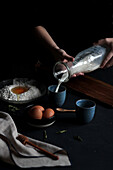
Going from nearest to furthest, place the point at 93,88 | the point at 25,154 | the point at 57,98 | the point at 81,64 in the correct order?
the point at 25,154 → the point at 57,98 → the point at 81,64 → the point at 93,88

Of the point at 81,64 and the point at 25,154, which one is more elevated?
the point at 81,64

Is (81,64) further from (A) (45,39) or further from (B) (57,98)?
(A) (45,39)

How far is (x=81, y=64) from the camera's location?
168 centimetres

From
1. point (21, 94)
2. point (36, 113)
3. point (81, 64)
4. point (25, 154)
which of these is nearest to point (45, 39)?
point (81, 64)

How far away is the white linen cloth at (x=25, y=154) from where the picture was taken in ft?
3.36

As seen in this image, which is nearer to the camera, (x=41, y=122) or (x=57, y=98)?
(x=41, y=122)

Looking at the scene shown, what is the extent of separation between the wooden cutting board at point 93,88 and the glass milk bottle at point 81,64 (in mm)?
140

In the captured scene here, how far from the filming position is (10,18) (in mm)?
3035

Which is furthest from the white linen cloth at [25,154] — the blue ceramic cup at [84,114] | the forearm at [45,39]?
the forearm at [45,39]

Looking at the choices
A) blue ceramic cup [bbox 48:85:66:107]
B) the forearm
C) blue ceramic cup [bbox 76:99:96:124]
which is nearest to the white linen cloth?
blue ceramic cup [bbox 76:99:96:124]

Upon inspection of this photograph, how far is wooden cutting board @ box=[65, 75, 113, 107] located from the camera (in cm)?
165

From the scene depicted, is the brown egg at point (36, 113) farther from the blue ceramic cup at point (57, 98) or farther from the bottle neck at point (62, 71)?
the bottle neck at point (62, 71)

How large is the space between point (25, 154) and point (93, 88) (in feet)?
2.89

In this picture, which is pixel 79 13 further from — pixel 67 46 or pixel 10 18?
pixel 10 18
